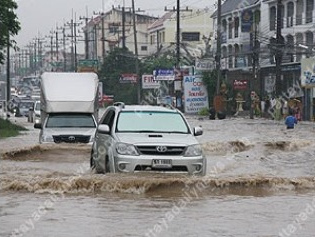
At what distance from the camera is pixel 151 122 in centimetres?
1678

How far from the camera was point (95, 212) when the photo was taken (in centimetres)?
1242

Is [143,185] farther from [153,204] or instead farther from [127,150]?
[153,204]

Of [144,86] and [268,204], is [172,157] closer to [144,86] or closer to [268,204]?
[268,204]

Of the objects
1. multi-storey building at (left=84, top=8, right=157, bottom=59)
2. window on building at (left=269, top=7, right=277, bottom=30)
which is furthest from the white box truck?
multi-storey building at (left=84, top=8, right=157, bottom=59)

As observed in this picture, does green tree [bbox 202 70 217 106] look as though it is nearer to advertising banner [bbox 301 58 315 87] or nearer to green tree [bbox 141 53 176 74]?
advertising banner [bbox 301 58 315 87]

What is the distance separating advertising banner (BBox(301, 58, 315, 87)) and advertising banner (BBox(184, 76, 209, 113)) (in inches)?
611

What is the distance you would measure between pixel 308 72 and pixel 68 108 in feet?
79.6

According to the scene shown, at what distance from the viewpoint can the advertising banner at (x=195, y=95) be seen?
62384 millimetres

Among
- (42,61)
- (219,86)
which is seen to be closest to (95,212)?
(219,86)

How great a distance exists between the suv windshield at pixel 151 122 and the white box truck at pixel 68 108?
269 inches

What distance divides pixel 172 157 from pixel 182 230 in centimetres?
468

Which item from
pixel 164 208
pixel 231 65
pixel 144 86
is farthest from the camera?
pixel 231 65

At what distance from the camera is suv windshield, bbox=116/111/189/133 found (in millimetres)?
16484

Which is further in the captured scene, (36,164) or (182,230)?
(36,164)
